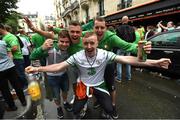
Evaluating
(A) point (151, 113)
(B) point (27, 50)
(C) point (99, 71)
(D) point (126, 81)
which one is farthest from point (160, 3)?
(C) point (99, 71)

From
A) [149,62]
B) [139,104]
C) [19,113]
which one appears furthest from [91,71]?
[19,113]

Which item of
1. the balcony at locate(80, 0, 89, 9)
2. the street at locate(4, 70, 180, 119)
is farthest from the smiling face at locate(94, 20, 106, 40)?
the balcony at locate(80, 0, 89, 9)

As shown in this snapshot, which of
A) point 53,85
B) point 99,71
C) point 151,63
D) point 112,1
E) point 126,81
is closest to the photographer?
point 151,63

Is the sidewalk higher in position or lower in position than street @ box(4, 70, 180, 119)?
lower

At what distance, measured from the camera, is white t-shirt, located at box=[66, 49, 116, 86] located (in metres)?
3.31

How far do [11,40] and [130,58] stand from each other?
2801 millimetres

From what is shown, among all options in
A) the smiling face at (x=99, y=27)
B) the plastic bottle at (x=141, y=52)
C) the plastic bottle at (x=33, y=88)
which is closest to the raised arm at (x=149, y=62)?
the plastic bottle at (x=141, y=52)

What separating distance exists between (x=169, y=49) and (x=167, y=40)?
1.04ft

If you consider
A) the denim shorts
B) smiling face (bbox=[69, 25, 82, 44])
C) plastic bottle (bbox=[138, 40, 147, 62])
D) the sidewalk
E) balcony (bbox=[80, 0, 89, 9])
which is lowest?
the sidewalk

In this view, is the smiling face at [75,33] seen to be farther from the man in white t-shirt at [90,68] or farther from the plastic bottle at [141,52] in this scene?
the plastic bottle at [141,52]

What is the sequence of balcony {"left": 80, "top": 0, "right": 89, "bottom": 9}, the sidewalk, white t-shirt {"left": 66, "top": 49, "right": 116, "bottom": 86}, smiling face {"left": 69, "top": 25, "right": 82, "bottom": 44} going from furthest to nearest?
balcony {"left": 80, "top": 0, "right": 89, "bottom": 9}
the sidewalk
smiling face {"left": 69, "top": 25, "right": 82, "bottom": 44}
white t-shirt {"left": 66, "top": 49, "right": 116, "bottom": 86}

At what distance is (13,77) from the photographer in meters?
4.67

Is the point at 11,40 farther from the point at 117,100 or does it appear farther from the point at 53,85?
the point at 117,100

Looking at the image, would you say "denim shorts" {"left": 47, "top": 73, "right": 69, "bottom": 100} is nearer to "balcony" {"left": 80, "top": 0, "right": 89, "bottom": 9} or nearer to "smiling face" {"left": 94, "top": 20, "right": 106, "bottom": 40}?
"smiling face" {"left": 94, "top": 20, "right": 106, "bottom": 40}
